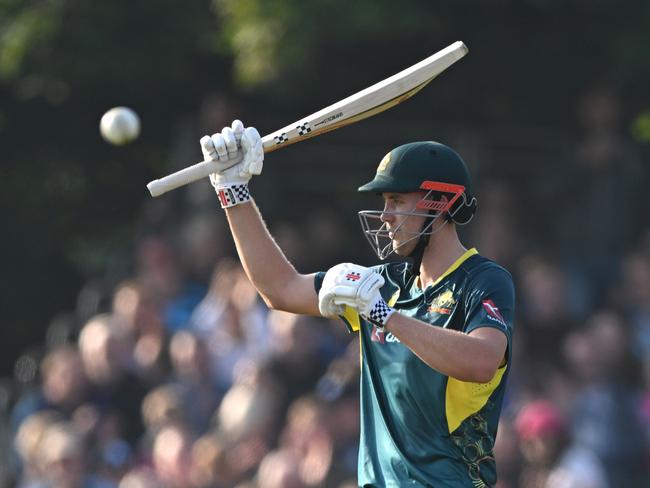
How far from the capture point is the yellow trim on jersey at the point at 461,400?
5828mm

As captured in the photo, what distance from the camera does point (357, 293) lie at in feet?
18.6

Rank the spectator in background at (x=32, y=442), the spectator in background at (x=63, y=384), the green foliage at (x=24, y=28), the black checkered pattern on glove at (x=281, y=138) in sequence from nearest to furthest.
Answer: the black checkered pattern on glove at (x=281, y=138) → the green foliage at (x=24, y=28) → the spectator in background at (x=32, y=442) → the spectator in background at (x=63, y=384)

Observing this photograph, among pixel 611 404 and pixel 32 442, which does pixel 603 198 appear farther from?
pixel 32 442

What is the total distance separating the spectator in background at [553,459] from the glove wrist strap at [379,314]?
3825 mm

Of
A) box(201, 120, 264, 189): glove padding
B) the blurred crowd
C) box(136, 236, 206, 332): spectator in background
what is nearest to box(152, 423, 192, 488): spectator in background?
the blurred crowd

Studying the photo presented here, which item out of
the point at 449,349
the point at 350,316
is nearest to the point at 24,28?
the point at 350,316

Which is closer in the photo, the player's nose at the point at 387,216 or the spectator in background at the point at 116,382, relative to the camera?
the player's nose at the point at 387,216

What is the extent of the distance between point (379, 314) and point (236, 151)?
40.9 inches

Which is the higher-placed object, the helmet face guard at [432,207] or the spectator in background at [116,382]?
the helmet face guard at [432,207]

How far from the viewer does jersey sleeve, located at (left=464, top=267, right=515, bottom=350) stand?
18.8 ft

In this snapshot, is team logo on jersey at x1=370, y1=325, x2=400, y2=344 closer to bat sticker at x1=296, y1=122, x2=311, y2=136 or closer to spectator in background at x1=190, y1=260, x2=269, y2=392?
bat sticker at x1=296, y1=122, x2=311, y2=136

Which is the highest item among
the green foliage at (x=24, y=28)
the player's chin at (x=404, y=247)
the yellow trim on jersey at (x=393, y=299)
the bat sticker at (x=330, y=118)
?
the bat sticker at (x=330, y=118)

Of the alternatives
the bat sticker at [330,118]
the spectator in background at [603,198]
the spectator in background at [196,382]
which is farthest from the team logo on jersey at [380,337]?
the spectator in background at [196,382]

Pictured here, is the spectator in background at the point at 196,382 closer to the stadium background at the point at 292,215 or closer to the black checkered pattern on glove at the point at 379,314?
the stadium background at the point at 292,215
